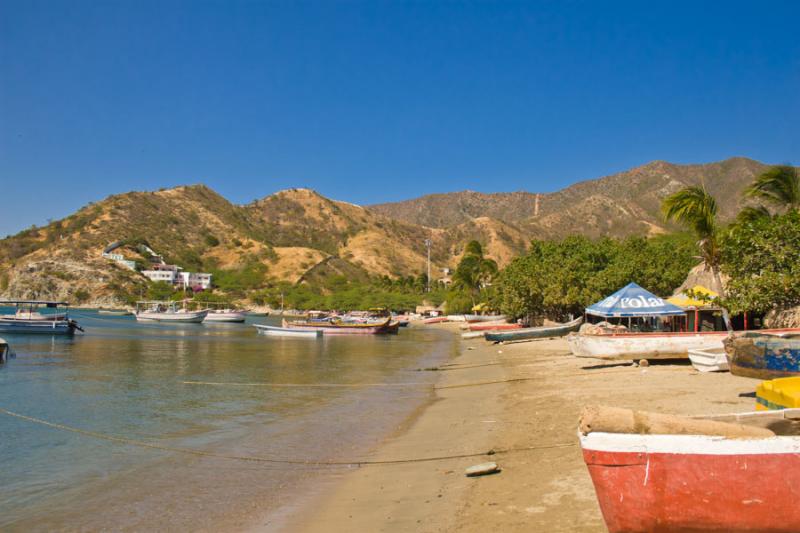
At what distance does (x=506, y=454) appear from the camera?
893 cm

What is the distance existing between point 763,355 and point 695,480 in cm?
770

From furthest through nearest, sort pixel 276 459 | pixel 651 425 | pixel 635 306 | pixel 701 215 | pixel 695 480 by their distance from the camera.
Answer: pixel 701 215
pixel 635 306
pixel 276 459
pixel 651 425
pixel 695 480

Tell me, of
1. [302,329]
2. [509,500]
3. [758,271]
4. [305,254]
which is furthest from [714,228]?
[305,254]

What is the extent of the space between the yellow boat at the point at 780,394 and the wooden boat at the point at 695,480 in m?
1.05

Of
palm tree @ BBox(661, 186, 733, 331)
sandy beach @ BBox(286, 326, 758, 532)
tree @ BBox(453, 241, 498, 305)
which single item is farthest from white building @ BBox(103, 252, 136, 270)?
sandy beach @ BBox(286, 326, 758, 532)

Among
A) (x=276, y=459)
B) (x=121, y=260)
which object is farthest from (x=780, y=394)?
(x=121, y=260)

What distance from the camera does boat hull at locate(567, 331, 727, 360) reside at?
676 inches

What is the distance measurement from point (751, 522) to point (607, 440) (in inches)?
49.2

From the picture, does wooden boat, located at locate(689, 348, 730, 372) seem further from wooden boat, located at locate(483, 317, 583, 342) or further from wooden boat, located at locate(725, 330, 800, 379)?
wooden boat, located at locate(483, 317, 583, 342)

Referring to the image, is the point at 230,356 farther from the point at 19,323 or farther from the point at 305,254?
the point at 305,254

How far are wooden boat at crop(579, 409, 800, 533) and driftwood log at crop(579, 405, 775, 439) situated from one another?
0.04 meters

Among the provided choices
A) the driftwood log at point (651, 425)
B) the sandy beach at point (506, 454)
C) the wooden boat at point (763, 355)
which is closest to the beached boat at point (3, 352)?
the sandy beach at point (506, 454)

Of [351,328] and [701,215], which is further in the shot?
[351,328]

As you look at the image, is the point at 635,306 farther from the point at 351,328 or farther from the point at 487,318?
the point at 487,318
